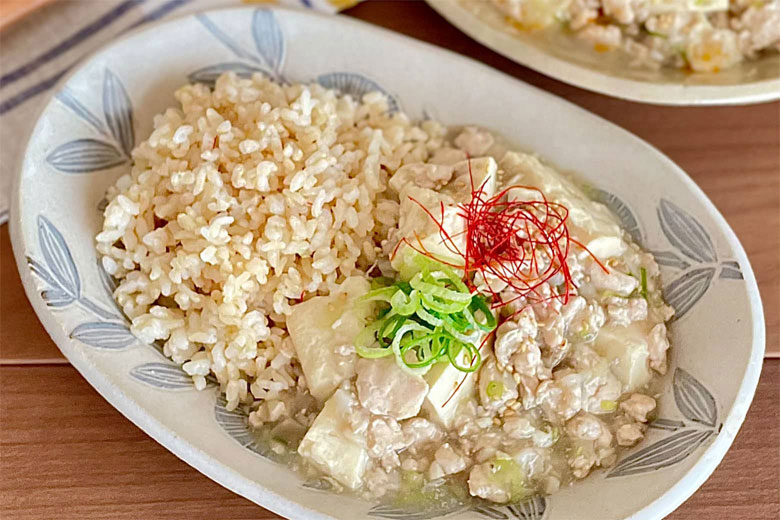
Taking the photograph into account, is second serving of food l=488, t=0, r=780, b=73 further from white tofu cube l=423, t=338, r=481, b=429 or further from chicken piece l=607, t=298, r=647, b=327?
white tofu cube l=423, t=338, r=481, b=429

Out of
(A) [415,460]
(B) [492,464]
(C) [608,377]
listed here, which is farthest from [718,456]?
(A) [415,460]

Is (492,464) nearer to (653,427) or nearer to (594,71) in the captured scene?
(653,427)

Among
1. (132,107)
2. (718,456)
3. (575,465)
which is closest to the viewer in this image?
(718,456)

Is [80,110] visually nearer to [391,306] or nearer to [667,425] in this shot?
[391,306]

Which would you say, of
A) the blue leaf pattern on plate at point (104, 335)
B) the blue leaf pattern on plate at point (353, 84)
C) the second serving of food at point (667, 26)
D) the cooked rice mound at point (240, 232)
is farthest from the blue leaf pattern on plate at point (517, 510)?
the second serving of food at point (667, 26)

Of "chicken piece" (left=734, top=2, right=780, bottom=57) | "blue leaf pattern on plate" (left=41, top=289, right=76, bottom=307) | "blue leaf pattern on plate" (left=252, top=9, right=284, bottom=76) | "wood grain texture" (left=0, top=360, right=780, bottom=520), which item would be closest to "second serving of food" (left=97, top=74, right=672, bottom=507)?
"blue leaf pattern on plate" (left=41, top=289, right=76, bottom=307)

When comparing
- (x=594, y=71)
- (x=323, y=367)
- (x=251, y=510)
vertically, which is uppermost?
(x=594, y=71)
